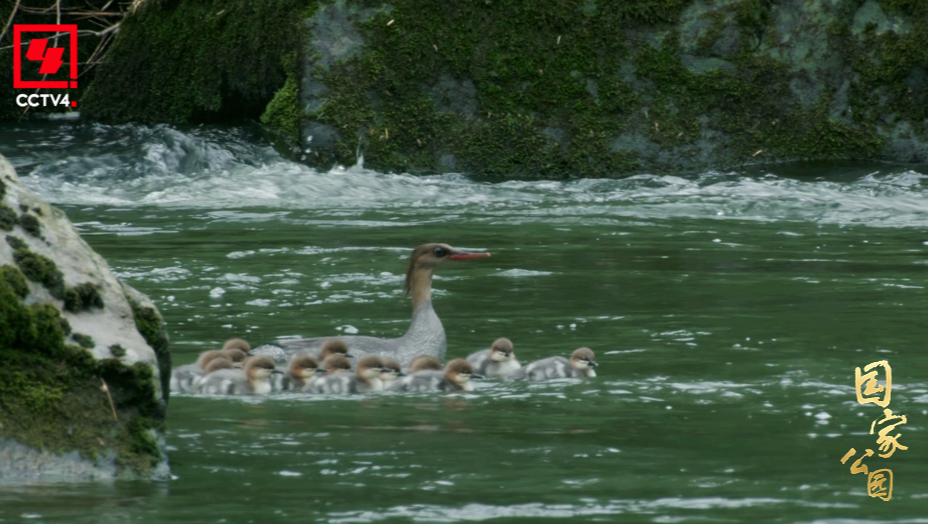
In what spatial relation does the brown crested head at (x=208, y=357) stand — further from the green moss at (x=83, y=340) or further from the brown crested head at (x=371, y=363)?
the green moss at (x=83, y=340)

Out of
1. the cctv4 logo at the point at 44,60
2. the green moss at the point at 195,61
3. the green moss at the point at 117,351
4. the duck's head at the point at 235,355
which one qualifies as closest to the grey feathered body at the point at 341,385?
the duck's head at the point at 235,355

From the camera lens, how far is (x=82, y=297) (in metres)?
5.02

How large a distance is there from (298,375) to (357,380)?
0.97ft

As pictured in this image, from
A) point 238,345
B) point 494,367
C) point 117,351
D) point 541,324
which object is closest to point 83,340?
point 117,351

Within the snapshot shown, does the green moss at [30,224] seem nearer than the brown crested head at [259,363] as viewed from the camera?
Yes

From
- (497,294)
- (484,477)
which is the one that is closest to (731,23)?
(497,294)

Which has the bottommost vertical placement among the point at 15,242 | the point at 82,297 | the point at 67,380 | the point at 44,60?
the point at 67,380

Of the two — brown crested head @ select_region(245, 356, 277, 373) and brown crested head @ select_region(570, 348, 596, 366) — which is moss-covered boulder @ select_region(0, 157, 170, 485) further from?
brown crested head @ select_region(570, 348, 596, 366)

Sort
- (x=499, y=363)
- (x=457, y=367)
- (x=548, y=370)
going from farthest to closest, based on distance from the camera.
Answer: (x=499, y=363) < (x=548, y=370) < (x=457, y=367)

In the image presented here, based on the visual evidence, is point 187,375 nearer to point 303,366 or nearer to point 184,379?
point 184,379

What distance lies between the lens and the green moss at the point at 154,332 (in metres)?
5.29

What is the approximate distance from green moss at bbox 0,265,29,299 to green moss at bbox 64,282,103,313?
0.15m

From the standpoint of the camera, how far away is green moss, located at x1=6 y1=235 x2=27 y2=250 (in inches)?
197

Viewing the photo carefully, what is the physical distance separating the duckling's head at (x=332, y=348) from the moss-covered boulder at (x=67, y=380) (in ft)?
7.38
